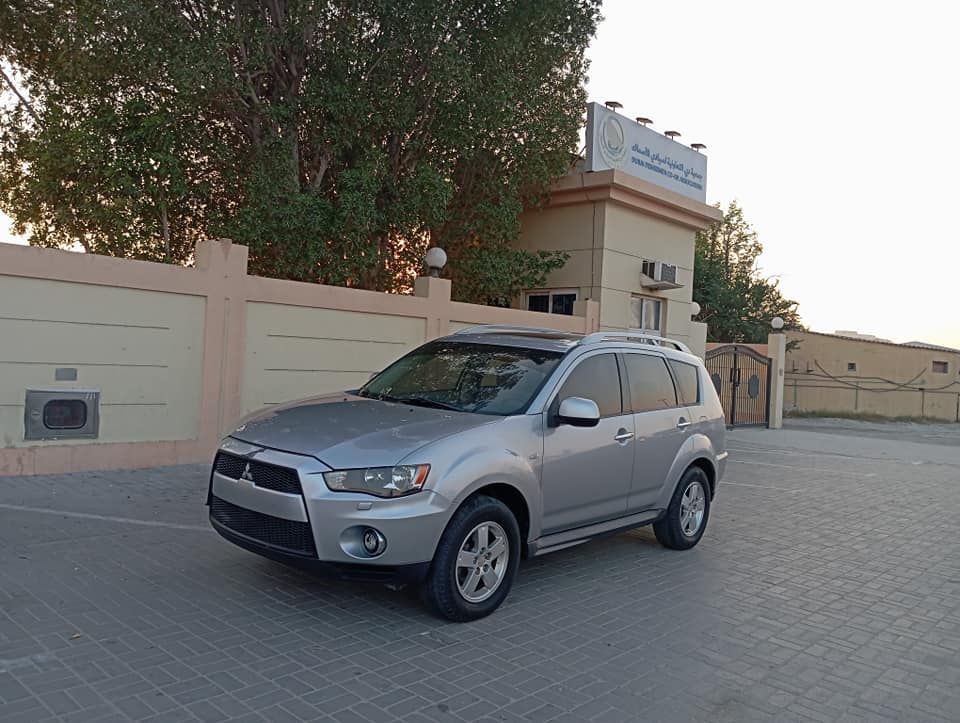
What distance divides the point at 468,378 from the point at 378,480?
161cm

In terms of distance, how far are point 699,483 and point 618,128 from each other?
11.3m

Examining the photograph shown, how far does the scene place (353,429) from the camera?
16.0 feet

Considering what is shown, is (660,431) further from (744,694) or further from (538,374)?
(744,694)

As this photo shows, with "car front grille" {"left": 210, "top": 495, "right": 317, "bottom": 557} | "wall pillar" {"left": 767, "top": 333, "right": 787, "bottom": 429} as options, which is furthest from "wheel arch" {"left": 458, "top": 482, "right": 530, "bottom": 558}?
"wall pillar" {"left": 767, "top": 333, "right": 787, "bottom": 429}

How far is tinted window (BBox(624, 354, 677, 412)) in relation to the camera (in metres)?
6.46

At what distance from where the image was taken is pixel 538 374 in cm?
575

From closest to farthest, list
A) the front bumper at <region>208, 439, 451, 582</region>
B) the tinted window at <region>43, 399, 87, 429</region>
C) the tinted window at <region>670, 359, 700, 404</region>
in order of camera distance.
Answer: the front bumper at <region>208, 439, 451, 582</region> < the tinted window at <region>670, 359, 700, 404</region> < the tinted window at <region>43, 399, 87, 429</region>

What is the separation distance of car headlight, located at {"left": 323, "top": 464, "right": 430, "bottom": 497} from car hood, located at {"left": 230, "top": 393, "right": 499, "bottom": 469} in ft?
0.13

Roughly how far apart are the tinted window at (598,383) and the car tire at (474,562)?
1161 millimetres

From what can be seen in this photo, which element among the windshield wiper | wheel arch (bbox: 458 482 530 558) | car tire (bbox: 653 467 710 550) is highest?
the windshield wiper

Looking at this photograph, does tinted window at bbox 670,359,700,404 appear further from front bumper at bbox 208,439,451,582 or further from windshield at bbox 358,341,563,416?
front bumper at bbox 208,439,451,582

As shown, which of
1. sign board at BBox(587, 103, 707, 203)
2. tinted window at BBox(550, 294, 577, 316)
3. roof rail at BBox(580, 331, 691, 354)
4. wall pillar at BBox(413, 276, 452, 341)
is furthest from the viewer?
tinted window at BBox(550, 294, 577, 316)

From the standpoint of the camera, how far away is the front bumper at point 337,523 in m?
4.43

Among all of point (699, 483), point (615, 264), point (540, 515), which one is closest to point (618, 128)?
point (615, 264)
